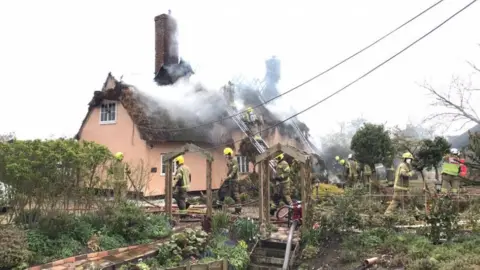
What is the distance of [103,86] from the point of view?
21.2m

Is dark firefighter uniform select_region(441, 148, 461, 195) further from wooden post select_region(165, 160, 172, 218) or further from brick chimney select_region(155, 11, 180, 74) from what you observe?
brick chimney select_region(155, 11, 180, 74)

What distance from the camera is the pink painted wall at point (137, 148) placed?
19047 millimetres

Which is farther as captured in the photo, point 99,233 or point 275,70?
point 275,70

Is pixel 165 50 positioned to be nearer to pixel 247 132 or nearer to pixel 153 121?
pixel 153 121

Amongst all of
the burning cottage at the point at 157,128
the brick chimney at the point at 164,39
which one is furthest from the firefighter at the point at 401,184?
the brick chimney at the point at 164,39

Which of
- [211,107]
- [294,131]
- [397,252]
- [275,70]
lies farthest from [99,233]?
[275,70]

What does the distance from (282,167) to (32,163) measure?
7.42 metres

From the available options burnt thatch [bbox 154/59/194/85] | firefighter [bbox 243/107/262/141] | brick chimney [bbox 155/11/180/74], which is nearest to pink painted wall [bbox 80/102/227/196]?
firefighter [bbox 243/107/262/141]

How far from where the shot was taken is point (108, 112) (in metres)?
20.6

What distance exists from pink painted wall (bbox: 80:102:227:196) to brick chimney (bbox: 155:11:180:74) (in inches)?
147

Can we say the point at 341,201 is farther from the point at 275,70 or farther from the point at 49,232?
the point at 275,70

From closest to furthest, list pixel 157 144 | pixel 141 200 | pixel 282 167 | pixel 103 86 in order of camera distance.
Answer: pixel 141 200 → pixel 282 167 → pixel 157 144 → pixel 103 86

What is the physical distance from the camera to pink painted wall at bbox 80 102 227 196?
19.0 metres

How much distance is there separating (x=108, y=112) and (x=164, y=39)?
4790 millimetres
